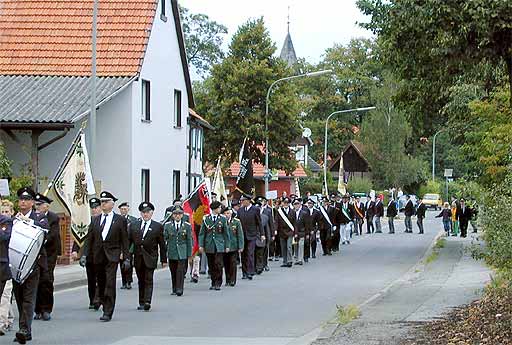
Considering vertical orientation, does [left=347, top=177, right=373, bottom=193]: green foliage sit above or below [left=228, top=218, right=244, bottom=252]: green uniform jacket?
above

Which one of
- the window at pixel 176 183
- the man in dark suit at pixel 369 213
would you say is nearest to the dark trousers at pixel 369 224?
the man in dark suit at pixel 369 213

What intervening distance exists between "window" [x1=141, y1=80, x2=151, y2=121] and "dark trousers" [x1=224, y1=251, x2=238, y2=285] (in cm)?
1264

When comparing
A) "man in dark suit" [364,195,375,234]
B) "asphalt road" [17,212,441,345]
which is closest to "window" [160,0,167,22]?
"asphalt road" [17,212,441,345]

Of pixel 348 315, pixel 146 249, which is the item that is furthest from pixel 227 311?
pixel 348 315

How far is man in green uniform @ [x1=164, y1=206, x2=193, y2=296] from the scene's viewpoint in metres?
18.6

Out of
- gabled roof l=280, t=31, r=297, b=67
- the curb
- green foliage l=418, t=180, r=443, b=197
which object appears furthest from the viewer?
gabled roof l=280, t=31, r=297, b=67

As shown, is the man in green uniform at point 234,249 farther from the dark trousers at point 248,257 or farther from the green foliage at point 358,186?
the green foliage at point 358,186

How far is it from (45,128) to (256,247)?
25.6ft

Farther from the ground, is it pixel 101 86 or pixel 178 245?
pixel 101 86

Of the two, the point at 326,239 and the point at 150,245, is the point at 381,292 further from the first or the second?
the point at 326,239

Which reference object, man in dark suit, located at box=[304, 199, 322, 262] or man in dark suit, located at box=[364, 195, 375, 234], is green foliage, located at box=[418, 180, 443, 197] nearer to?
man in dark suit, located at box=[364, 195, 375, 234]

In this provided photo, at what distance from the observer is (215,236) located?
20.4 m

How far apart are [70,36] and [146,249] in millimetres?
18104

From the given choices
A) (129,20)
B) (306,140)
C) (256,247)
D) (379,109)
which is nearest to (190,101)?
(129,20)
